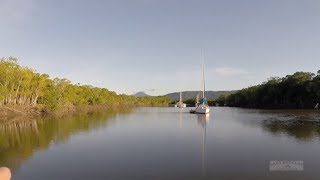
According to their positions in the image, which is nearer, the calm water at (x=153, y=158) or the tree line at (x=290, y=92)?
the calm water at (x=153, y=158)

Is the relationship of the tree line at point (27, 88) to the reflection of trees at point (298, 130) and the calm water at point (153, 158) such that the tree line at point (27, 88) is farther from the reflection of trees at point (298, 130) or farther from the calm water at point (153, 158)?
the reflection of trees at point (298, 130)

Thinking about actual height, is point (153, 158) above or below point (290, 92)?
below

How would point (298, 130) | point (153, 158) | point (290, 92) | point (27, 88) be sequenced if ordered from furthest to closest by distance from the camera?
point (290, 92) < point (27, 88) < point (298, 130) < point (153, 158)

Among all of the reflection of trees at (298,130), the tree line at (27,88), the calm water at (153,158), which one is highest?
the tree line at (27,88)

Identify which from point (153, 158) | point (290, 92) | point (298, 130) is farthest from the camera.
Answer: point (290, 92)

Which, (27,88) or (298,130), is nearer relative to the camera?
(298,130)

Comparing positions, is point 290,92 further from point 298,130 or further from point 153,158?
point 153,158

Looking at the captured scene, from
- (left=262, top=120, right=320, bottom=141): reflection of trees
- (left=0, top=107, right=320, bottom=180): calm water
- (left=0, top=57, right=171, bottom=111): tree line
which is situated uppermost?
(left=0, top=57, right=171, bottom=111): tree line

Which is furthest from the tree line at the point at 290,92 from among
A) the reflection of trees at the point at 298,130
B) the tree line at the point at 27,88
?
the tree line at the point at 27,88

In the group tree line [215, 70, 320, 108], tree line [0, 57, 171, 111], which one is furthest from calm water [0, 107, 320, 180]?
tree line [215, 70, 320, 108]

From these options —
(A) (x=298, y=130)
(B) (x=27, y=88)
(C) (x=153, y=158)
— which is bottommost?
(C) (x=153, y=158)

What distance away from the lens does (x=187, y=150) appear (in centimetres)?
3067

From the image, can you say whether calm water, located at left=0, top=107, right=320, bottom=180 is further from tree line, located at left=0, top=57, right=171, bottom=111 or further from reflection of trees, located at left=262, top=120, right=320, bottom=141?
tree line, located at left=0, top=57, right=171, bottom=111

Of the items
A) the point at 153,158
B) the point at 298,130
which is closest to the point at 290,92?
the point at 298,130
